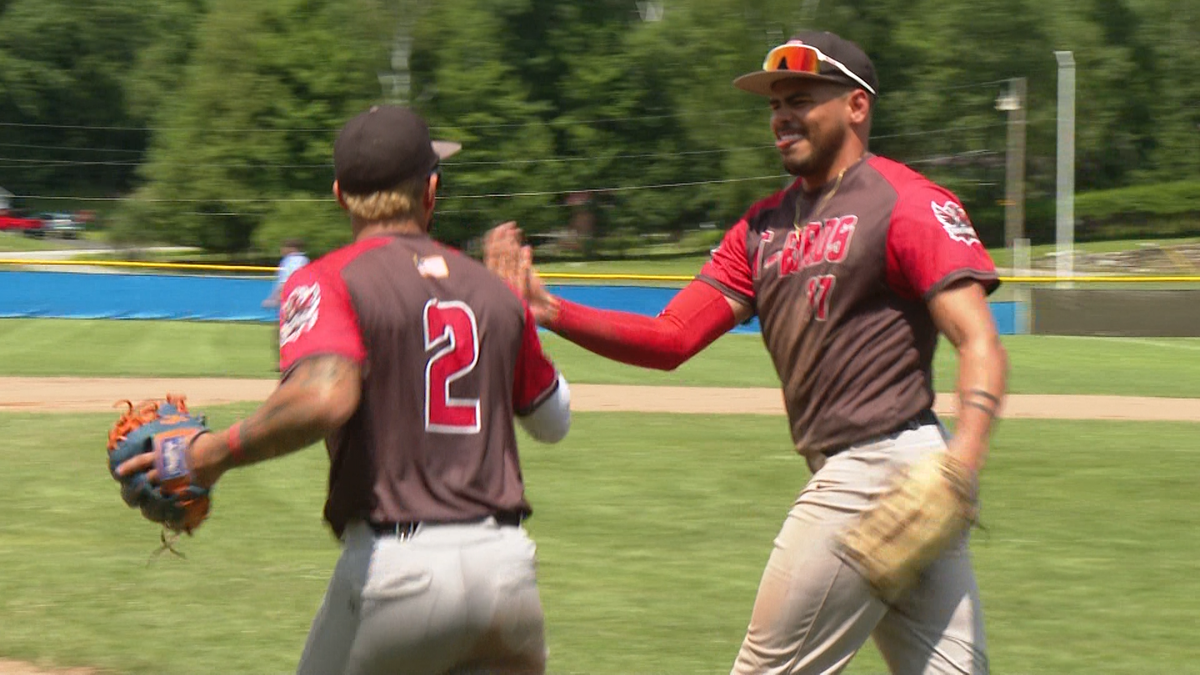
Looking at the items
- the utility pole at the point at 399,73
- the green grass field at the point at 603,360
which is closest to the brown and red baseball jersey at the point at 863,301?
the green grass field at the point at 603,360

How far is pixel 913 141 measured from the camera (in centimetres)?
5341

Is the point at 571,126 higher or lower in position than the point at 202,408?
lower

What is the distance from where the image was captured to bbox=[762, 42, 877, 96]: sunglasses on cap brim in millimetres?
4098

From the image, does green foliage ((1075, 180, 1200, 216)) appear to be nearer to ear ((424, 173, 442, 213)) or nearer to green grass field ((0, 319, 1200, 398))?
green grass field ((0, 319, 1200, 398))

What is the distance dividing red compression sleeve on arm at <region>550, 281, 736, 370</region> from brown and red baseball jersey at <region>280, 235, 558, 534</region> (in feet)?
3.20

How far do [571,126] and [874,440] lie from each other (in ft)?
169

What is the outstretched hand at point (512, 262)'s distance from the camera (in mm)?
4062

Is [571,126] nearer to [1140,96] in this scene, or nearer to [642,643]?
[1140,96]

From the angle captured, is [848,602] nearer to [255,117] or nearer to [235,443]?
[235,443]

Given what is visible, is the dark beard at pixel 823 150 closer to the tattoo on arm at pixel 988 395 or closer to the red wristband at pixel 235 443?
the tattoo on arm at pixel 988 395

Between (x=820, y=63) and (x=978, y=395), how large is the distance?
1.00 metres

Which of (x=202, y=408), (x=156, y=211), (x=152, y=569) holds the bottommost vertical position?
(x=156, y=211)

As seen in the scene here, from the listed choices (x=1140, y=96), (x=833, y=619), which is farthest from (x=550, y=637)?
(x=1140, y=96)

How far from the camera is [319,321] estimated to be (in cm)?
318
